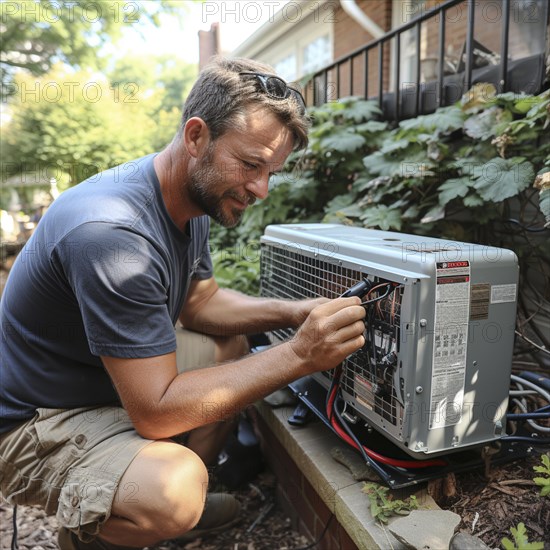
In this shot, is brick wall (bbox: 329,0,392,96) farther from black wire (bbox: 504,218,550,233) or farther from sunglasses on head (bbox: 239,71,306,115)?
sunglasses on head (bbox: 239,71,306,115)

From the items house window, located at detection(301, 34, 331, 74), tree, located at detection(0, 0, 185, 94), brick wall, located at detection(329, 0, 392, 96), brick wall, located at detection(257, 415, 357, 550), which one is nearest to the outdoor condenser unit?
brick wall, located at detection(257, 415, 357, 550)

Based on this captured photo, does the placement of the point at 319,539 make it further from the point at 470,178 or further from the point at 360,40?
the point at 360,40

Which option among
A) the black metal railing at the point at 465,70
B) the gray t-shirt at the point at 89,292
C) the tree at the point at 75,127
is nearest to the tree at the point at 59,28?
the tree at the point at 75,127

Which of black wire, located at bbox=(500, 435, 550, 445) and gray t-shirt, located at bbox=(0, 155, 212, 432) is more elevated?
gray t-shirt, located at bbox=(0, 155, 212, 432)

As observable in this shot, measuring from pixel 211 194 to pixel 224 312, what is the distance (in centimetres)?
66

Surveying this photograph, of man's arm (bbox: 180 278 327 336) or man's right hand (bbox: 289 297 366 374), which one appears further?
man's arm (bbox: 180 278 327 336)

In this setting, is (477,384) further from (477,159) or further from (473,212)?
(477,159)

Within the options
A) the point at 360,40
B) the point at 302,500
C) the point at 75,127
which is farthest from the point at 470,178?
the point at 75,127

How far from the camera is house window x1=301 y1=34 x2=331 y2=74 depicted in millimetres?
7969

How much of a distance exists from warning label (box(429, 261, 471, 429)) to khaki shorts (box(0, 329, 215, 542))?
86 cm

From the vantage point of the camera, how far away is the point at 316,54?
8.36 meters

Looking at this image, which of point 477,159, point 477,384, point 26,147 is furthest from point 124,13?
point 477,384

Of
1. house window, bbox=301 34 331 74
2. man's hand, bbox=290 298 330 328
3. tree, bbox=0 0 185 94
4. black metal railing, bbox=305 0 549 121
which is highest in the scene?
tree, bbox=0 0 185 94

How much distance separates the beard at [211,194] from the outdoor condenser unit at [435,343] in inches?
18.6
